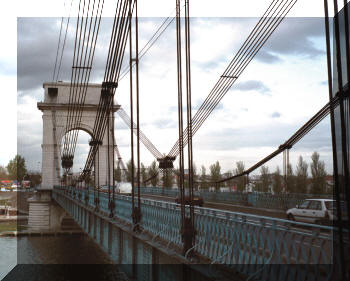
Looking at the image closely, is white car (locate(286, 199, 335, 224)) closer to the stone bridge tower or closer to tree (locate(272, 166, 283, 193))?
tree (locate(272, 166, 283, 193))

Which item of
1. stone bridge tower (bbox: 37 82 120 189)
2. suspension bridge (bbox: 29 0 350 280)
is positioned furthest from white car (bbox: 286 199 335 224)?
stone bridge tower (bbox: 37 82 120 189)

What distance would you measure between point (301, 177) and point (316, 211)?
46.4 feet

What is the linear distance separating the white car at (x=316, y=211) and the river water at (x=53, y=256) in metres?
9.38

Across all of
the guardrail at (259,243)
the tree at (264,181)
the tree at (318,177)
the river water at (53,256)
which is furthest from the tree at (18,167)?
the guardrail at (259,243)

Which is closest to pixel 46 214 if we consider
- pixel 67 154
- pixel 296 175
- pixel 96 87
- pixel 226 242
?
pixel 67 154

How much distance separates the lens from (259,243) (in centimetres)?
451

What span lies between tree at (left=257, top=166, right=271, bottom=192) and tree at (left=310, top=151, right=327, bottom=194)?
15.3 feet

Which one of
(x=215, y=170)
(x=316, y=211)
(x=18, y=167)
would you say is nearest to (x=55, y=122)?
(x=215, y=170)

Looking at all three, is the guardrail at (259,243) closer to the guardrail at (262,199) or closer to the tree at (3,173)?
the guardrail at (262,199)

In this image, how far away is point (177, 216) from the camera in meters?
6.98

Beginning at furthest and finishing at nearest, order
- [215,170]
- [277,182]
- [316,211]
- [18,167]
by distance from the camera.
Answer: [18,167] → [215,170] → [277,182] → [316,211]

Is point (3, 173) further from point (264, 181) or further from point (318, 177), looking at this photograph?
point (318, 177)

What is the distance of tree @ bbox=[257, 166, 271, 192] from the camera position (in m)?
26.6

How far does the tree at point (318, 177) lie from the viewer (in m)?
20.2
